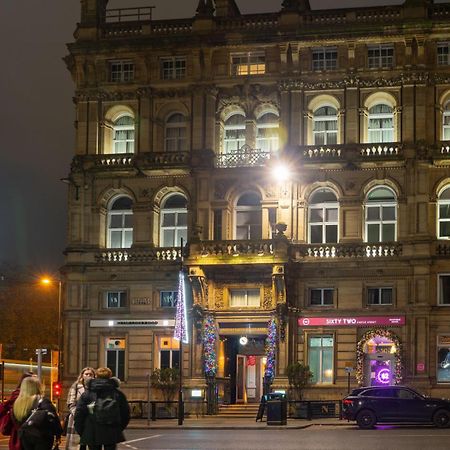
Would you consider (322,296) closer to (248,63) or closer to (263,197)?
(263,197)

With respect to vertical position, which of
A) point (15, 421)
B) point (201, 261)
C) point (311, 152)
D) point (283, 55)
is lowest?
point (15, 421)

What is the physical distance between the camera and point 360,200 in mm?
57219

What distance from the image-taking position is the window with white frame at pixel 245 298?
57.1 meters

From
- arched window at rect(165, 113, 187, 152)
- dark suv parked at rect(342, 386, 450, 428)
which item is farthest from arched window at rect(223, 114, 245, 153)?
dark suv parked at rect(342, 386, 450, 428)

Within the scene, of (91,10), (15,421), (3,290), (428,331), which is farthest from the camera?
(3,290)

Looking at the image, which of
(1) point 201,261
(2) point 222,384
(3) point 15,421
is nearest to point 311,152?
(1) point 201,261

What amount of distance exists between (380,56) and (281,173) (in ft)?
23.9

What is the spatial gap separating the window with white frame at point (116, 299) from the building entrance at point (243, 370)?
5.47 metres

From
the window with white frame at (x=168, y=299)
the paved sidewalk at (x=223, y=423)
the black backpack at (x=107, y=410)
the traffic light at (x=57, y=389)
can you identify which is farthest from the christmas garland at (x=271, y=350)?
the black backpack at (x=107, y=410)

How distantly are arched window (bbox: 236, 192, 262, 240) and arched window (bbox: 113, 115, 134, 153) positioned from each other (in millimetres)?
6421

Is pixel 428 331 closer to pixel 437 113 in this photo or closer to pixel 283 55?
pixel 437 113

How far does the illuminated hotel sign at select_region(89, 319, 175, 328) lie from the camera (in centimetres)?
5856

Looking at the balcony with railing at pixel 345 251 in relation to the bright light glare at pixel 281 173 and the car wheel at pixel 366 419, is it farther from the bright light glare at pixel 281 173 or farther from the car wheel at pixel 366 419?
the car wheel at pixel 366 419

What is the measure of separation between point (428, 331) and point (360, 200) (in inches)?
265
